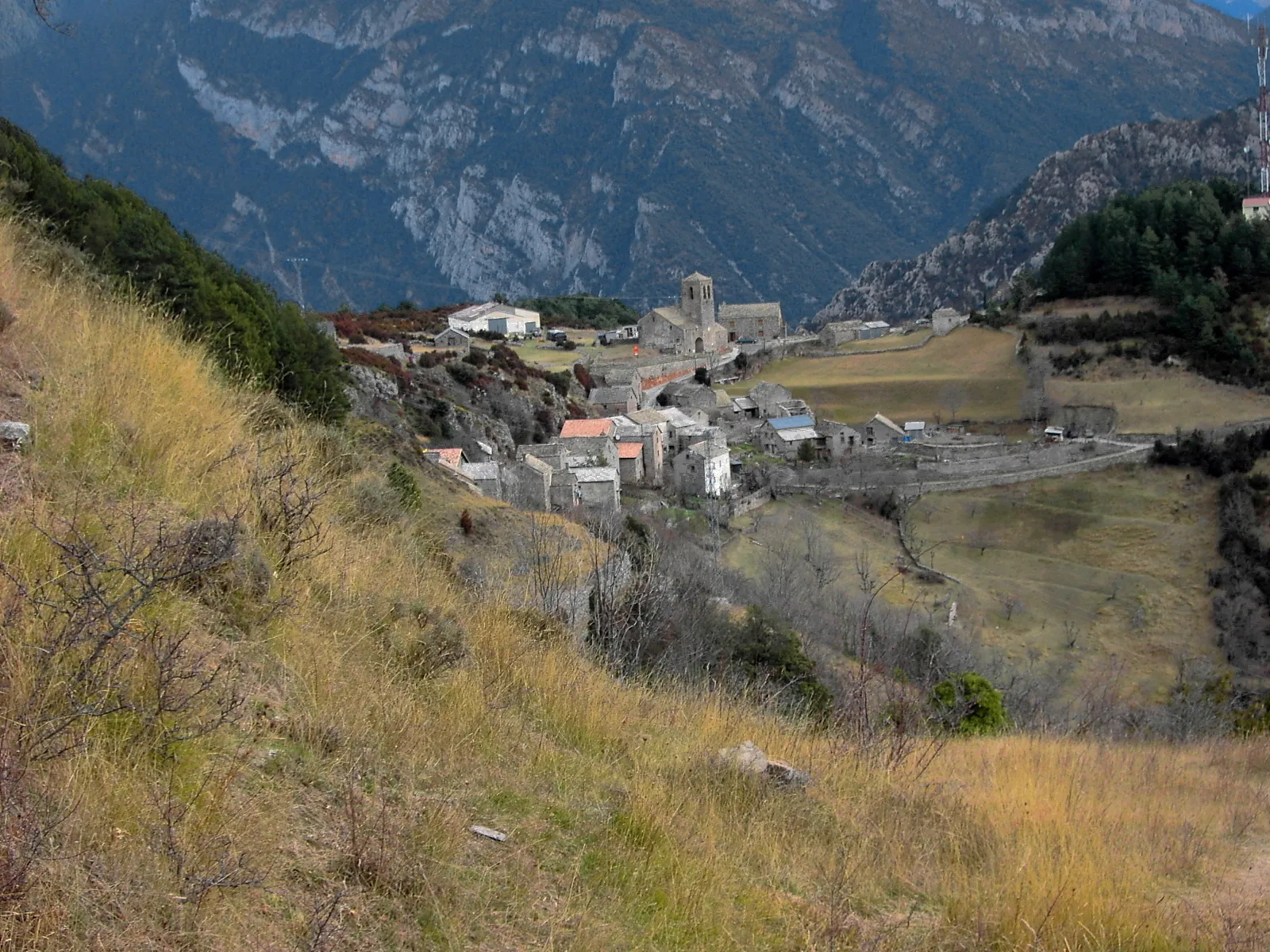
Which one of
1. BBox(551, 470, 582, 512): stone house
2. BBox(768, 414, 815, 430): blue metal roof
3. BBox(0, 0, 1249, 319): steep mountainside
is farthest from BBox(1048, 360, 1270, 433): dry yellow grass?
BBox(0, 0, 1249, 319): steep mountainside

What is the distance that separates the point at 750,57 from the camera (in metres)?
175

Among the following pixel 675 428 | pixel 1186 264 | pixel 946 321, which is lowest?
pixel 675 428

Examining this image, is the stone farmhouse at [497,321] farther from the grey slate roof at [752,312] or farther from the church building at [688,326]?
the grey slate roof at [752,312]

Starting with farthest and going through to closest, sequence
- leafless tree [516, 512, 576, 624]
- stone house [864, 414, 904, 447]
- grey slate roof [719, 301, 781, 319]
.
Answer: grey slate roof [719, 301, 781, 319] < stone house [864, 414, 904, 447] < leafless tree [516, 512, 576, 624]

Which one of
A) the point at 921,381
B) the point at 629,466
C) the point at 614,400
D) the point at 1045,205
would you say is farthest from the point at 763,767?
the point at 1045,205

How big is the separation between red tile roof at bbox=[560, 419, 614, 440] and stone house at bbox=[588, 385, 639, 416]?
7.24 meters

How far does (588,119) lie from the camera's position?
6614 inches

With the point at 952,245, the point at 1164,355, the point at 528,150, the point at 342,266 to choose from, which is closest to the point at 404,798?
the point at 1164,355

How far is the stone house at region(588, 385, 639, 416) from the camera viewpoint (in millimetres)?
43438

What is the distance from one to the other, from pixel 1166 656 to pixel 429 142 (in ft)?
533

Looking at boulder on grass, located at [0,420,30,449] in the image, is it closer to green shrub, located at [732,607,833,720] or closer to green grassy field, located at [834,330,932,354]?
green shrub, located at [732,607,833,720]

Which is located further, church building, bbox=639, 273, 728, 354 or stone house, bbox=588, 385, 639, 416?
church building, bbox=639, 273, 728, 354

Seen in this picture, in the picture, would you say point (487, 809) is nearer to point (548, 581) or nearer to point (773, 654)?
point (548, 581)

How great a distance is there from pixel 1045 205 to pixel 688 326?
220ft
